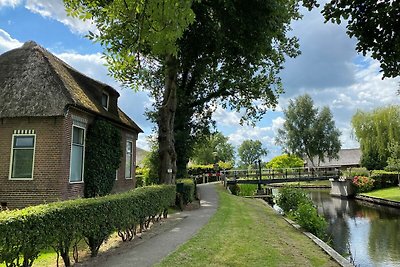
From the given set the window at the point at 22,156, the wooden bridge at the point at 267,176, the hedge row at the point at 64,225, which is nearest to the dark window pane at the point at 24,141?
the window at the point at 22,156

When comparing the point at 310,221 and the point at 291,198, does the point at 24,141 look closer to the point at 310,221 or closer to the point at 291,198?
the point at 310,221

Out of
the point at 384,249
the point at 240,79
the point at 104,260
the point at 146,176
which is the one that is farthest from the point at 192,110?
the point at 104,260

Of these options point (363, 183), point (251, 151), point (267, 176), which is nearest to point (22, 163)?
point (267, 176)

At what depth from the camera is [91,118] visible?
55.2ft

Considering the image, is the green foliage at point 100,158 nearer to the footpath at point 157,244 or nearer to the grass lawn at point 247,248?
the footpath at point 157,244

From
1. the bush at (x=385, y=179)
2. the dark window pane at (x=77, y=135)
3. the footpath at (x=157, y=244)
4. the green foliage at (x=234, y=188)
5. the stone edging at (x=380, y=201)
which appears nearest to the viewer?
the footpath at (x=157, y=244)

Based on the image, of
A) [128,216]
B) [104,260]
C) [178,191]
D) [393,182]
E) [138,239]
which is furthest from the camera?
[393,182]

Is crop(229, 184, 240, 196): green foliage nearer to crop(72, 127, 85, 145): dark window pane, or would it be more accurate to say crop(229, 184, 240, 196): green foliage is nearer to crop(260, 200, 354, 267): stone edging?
crop(260, 200, 354, 267): stone edging

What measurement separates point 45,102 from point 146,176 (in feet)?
55.3

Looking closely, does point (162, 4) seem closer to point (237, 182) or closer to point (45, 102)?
point (45, 102)

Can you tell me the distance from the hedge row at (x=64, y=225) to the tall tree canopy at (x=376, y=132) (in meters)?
38.8

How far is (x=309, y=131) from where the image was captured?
59406 millimetres

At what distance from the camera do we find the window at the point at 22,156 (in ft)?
45.9

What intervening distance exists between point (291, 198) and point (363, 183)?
25.4 m
